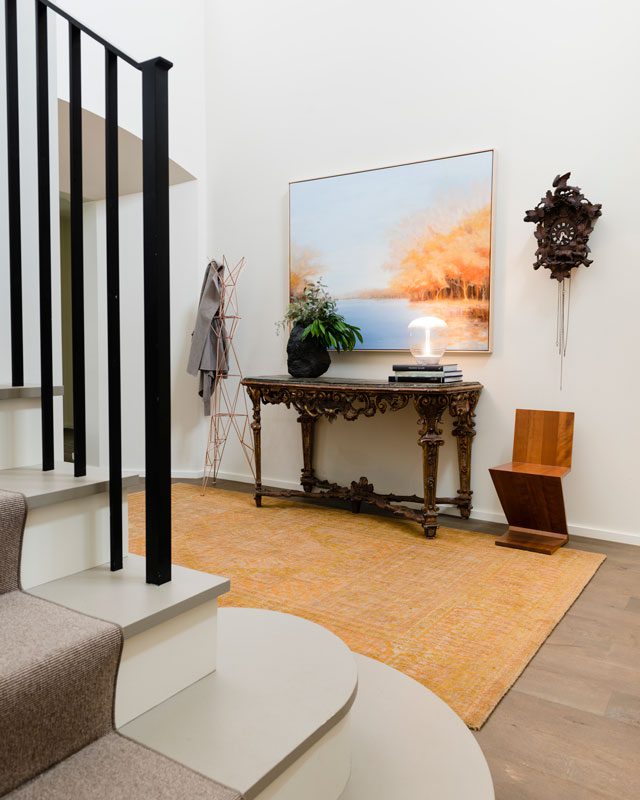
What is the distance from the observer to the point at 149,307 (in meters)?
1.28

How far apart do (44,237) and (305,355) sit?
256 cm

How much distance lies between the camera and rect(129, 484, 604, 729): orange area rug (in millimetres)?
2117

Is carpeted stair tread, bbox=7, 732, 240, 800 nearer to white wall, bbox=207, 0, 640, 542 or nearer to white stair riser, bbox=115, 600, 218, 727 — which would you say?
white stair riser, bbox=115, 600, 218, 727

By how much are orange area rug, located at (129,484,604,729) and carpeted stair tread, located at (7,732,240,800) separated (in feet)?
3.37

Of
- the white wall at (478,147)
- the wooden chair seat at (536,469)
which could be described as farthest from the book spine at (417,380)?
the wooden chair seat at (536,469)

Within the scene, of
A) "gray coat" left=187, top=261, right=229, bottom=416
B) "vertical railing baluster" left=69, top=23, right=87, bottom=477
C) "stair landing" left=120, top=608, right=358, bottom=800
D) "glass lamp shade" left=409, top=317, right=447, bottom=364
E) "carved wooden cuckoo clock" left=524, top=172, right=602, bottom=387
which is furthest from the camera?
"gray coat" left=187, top=261, right=229, bottom=416

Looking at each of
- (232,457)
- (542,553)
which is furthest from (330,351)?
(542,553)

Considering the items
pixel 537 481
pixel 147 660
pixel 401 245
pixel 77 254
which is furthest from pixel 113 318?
pixel 401 245

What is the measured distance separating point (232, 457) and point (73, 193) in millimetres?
3643

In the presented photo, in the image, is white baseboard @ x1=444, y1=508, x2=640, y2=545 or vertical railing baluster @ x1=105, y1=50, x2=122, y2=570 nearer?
vertical railing baluster @ x1=105, y1=50, x2=122, y2=570

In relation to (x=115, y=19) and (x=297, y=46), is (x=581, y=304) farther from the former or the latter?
(x=115, y=19)

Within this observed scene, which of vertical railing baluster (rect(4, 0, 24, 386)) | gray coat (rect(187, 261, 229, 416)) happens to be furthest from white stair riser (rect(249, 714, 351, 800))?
gray coat (rect(187, 261, 229, 416))

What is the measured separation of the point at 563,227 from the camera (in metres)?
3.45

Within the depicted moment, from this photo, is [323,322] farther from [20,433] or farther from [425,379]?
[20,433]
